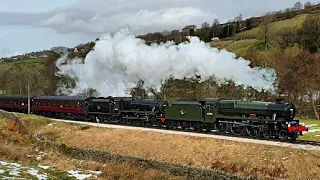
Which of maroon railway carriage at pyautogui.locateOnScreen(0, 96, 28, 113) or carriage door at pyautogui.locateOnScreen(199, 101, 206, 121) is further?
maroon railway carriage at pyautogui.locateOnScreen(0, 96, 28, 113)

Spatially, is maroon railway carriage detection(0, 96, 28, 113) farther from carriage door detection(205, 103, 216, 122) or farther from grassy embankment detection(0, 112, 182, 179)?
carriage door detection(205, 103, 216, 122)

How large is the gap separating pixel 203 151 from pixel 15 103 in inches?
1631

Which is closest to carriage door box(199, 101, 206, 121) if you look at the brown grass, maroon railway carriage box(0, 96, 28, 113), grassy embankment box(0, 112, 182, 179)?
the brown grass

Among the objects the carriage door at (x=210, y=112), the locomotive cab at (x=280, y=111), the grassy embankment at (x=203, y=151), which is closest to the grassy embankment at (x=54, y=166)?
the grassy embankment at (x=203, y=151)

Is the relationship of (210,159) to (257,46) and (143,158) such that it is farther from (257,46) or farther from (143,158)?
(257,46)

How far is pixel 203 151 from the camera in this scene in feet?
81.6

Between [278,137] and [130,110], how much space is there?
16.4m

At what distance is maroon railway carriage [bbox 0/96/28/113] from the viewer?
182 ft

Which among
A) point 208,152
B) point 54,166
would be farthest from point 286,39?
point 54,166

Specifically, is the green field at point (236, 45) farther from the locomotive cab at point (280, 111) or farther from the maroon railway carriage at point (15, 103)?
the locomotive cab at point (280, 111)

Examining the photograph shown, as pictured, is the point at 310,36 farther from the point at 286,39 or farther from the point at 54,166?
the point at 54,166

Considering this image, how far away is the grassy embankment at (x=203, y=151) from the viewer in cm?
2078

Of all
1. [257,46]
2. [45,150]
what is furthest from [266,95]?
[257,46]

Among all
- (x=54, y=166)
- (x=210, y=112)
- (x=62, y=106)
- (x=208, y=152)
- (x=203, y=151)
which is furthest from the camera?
(x=62, y=106)
